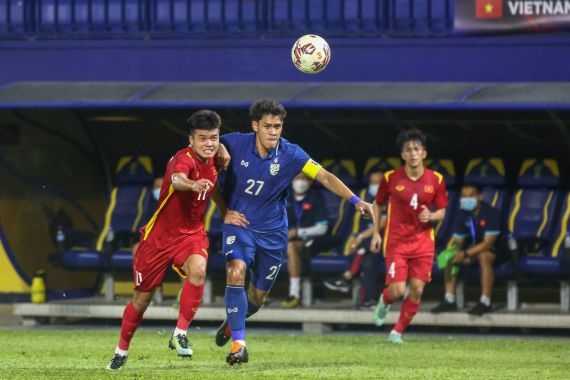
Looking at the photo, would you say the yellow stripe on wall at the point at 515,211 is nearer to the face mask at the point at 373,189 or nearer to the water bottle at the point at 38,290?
the face mask at the point at 373,189

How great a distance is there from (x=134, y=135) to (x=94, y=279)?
206 cm

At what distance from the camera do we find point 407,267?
15.3m

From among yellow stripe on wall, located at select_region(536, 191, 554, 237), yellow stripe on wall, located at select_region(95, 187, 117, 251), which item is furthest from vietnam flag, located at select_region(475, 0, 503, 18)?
yellow stripe on wall, located at select_region(95, 187, 117, 251)

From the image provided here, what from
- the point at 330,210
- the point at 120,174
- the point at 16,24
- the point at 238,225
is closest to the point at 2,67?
the point at 16,24

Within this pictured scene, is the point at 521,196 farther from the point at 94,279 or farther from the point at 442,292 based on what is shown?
the point at 94,279

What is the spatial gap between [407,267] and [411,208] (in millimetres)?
592

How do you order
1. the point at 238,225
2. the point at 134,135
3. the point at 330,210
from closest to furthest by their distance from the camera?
Result: the point at 238,225, the point at 330,210, the point at 134,135

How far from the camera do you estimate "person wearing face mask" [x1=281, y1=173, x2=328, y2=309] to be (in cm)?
1758

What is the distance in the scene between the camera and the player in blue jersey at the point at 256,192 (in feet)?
38.3

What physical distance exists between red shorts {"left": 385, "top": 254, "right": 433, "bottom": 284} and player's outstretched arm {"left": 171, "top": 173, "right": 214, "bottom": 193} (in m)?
4.56

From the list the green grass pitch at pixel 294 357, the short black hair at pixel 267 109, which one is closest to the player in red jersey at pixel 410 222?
the green grass pitch at pixel 294 357

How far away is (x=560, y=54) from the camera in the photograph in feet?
57.5

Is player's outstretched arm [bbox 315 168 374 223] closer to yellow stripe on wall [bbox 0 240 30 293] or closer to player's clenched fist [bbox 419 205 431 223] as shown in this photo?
player's clenched fist [bbox 419 205 431 223]

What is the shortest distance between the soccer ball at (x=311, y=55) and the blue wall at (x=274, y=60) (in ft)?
13.4
